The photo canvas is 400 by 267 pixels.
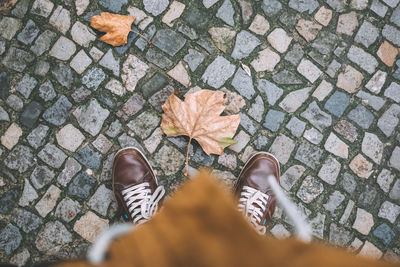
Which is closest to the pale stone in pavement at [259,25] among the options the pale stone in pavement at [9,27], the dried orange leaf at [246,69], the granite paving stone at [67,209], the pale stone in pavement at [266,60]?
the pale stone in pavement at [266,60]

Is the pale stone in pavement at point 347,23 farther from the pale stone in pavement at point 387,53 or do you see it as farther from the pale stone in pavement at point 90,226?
the pale stone in pavement at point 90,226

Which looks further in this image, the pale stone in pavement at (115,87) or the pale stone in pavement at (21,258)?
the pale stone in pavement at (115,87)

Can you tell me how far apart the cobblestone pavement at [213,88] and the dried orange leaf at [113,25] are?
66mm

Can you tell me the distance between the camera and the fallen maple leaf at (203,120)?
7.18 feet

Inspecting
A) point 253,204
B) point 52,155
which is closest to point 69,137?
point 52,155

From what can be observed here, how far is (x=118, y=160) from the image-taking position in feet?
7.26

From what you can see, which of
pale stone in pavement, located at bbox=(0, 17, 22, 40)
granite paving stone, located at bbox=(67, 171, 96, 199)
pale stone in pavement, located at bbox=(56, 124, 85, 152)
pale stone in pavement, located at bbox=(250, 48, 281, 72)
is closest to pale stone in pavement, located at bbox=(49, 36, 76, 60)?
pale stone in pavement, located at bbox=(0, 17, 22, 40)

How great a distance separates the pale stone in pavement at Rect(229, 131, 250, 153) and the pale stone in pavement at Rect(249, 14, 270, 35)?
2.54 feet

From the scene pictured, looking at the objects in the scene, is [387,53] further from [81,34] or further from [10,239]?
[10,239]

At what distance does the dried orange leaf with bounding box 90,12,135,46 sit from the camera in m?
2.23

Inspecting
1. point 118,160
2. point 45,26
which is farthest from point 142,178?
point 45,26

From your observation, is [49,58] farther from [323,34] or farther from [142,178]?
[323,34]

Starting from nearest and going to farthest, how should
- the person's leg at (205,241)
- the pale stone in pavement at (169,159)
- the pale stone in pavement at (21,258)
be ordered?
the person's leg at (205,241)
the pale stone in pavement at (21,258)
the pale stone in pavement at (169,159)

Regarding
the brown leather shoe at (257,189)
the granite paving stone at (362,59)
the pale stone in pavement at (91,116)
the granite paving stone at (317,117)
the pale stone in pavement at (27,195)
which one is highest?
the granite paving stone at (362,59)
